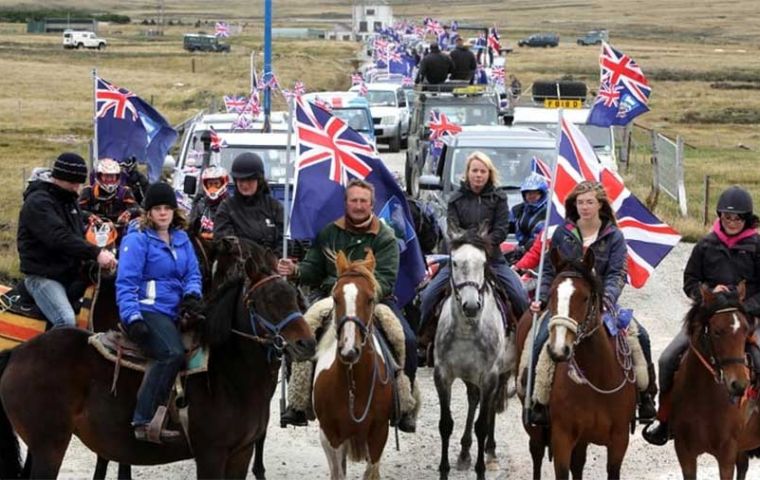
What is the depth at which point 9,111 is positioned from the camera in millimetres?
58844

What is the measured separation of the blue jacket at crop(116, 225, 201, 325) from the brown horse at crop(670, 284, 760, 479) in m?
3.62

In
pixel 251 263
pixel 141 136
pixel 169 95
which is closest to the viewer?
pixel 251 263

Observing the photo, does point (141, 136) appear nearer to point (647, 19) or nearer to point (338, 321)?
point (338, 321)

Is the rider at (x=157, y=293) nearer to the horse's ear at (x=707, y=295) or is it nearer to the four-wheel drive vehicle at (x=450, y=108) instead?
the horse's ear at (x=707, y=295)

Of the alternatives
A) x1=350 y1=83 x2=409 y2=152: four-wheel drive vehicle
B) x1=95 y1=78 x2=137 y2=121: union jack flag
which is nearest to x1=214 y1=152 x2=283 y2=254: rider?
x1=95 y1=78 x2=137 y2=121: union jack flag

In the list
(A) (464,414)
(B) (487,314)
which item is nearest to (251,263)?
(B) (487,314)

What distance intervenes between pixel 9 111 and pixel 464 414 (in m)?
48.7

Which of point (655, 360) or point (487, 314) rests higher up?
point (487, 314)

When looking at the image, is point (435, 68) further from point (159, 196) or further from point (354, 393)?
point (159, 196)

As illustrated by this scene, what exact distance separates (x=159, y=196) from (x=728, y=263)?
4231 millimetres

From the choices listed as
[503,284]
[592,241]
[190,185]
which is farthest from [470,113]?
[592,241]

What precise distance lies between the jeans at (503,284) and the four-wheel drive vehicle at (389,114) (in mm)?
28505

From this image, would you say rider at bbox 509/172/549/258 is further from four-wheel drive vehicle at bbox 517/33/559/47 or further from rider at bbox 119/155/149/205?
four-wheel drive vehicle at bbox 517/33/559/47

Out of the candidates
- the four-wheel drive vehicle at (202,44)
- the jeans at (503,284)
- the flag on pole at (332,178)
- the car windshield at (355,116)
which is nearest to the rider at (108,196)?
the flag on pole at (332,178)
